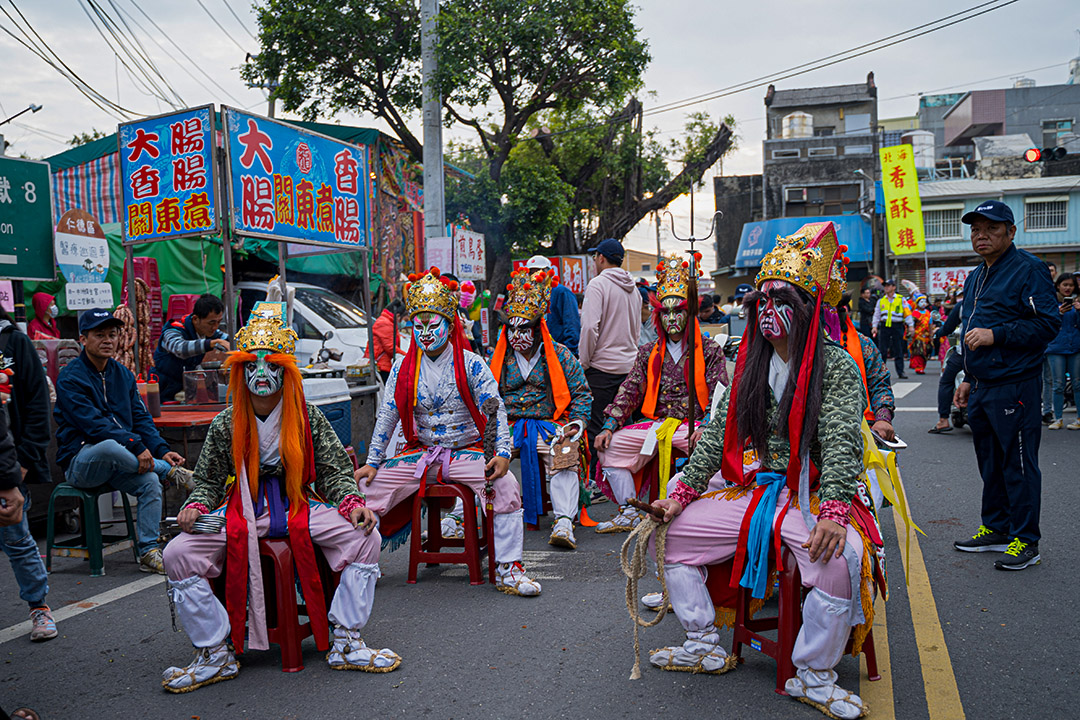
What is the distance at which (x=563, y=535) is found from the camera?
18.9ft

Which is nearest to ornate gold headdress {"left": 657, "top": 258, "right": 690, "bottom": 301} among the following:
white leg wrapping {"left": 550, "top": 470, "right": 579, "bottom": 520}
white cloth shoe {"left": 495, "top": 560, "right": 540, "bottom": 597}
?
white leg wrapping {"left": 550, "top": 470, "right": 579, "bottom": 520}

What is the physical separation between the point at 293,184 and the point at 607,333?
3.23 m

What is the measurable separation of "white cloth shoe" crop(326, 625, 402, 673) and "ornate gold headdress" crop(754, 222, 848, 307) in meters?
2.32

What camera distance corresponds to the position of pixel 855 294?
3931 centimetres

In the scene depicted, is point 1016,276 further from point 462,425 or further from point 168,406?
point 168,406

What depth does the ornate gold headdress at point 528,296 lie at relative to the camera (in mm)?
6160

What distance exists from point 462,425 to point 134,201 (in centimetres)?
398

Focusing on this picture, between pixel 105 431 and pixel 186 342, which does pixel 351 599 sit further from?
pixel 186 342

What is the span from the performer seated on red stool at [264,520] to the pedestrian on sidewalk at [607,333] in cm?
358

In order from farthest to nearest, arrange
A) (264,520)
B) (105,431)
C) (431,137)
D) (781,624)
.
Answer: (431,137) < (105,431) < (264,520) < (781,624)

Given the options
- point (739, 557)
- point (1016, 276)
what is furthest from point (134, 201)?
point (1016, 276)

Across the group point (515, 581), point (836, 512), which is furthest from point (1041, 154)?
point (836, 512)

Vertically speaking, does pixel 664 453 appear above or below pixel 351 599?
above

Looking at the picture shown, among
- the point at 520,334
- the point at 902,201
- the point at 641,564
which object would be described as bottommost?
the point at 641,564
